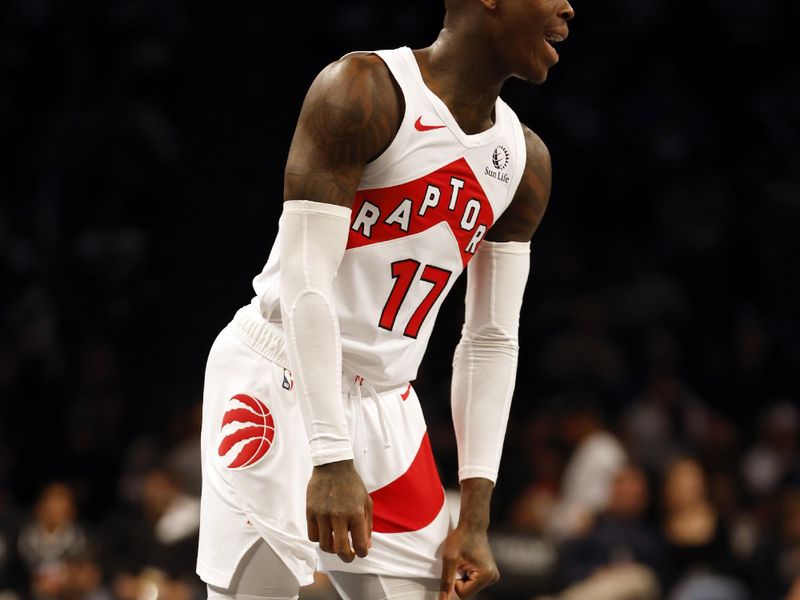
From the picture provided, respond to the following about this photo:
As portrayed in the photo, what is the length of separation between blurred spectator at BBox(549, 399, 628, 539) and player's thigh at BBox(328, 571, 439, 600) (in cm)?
444

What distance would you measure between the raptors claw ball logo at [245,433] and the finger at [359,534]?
1.07ft

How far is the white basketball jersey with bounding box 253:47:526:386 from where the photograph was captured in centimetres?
281

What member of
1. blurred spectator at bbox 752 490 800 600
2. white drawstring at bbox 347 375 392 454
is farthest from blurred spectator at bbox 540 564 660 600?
white drawstring at bbox 347 375 392 454

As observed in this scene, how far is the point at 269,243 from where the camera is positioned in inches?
361

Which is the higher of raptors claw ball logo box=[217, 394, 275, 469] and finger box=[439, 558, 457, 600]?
raptors claw ball logo box=[217, 394, 275, 469]

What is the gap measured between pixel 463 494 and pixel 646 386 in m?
5.88

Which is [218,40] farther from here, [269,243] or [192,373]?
[192,373]

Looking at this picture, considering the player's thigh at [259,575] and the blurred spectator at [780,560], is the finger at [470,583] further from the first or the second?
the blurred spectator at [780,560]

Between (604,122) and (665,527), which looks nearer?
(665,527)

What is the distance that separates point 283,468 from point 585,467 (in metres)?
5.20

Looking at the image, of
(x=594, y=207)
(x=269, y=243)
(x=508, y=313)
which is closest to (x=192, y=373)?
(x=269, y=243)

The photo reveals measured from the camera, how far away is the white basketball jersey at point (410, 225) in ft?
9.21

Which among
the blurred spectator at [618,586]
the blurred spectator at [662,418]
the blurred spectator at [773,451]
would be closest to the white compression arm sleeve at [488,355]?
the blurred spectator at [618,586]

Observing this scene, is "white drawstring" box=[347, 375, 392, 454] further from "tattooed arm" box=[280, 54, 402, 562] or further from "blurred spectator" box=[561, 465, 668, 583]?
"blurred spectator" box=[561, 465, 668, 583]
